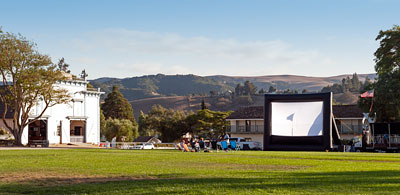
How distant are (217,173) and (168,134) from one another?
77.4 meters

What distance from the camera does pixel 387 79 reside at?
46.2 m

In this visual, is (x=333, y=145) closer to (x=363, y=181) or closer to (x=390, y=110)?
(x=390, y=110)

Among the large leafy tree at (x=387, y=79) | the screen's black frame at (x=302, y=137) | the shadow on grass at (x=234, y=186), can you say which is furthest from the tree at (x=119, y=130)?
the shadow on grass at (x=234, y=186)

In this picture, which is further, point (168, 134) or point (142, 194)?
point (168, 134)

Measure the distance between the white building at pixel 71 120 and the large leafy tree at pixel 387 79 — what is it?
113 feet

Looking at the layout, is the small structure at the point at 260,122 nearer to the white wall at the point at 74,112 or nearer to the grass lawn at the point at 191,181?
the white wall at the point at 74,112

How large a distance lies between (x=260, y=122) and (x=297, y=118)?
31894mm

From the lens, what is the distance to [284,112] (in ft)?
162

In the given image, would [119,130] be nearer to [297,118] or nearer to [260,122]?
[260,122]

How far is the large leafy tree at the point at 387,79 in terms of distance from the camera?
147ft

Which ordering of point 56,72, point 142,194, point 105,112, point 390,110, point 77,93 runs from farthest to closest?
point 105,112 < point 77,93 < point 56,72 < point 390,110 < point 142,194

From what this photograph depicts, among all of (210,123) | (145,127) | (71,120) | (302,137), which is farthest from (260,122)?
(302,137)

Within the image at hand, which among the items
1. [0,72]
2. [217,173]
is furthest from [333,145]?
[217,173]

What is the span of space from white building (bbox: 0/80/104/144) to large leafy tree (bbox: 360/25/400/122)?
34457 mm
